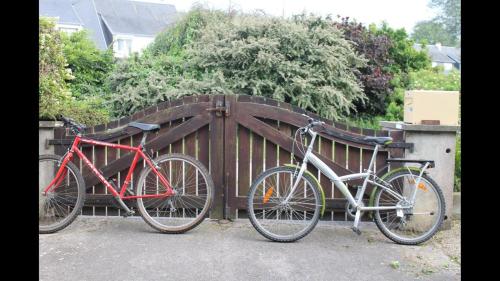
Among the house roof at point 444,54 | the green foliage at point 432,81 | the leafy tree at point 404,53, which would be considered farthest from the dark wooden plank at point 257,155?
the house roof at point 444,54

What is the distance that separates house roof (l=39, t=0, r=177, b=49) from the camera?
128ft

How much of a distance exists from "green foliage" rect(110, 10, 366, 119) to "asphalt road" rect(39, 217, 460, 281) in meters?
2.91

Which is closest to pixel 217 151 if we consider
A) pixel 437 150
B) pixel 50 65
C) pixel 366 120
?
pixel 437 150

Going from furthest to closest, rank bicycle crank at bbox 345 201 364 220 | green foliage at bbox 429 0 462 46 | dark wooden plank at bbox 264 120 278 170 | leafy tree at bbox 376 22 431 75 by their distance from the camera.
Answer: green foliage at bbox 429 0 462 46, leafy tree at bbox 376 22 431 75, dark wooden plank at bbox 264 120 278 170, bicycle crank at bbox 345 201 364 220

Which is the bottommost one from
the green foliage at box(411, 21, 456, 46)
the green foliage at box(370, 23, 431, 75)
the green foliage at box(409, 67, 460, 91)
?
the green foliage at box(409, 67, 460, 91)

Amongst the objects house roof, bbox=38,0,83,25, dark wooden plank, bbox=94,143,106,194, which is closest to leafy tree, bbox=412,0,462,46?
house roof, bbox=38,0,83,25

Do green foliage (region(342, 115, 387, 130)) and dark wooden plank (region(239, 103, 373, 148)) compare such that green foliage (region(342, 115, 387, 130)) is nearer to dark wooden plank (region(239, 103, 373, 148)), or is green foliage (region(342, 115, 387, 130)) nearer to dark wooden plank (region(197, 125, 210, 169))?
dark wooden plank (region(239, 103, 373, 148))

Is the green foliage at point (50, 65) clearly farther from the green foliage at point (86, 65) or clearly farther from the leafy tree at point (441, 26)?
the leafy tree at point (441, 26)

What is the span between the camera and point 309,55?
8.13m

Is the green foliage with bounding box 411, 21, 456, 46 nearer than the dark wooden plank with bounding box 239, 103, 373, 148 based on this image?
No

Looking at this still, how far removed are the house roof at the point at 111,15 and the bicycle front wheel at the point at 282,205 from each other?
34.9 meters

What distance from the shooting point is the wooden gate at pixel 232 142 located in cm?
534

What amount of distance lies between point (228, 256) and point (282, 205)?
883 mm
